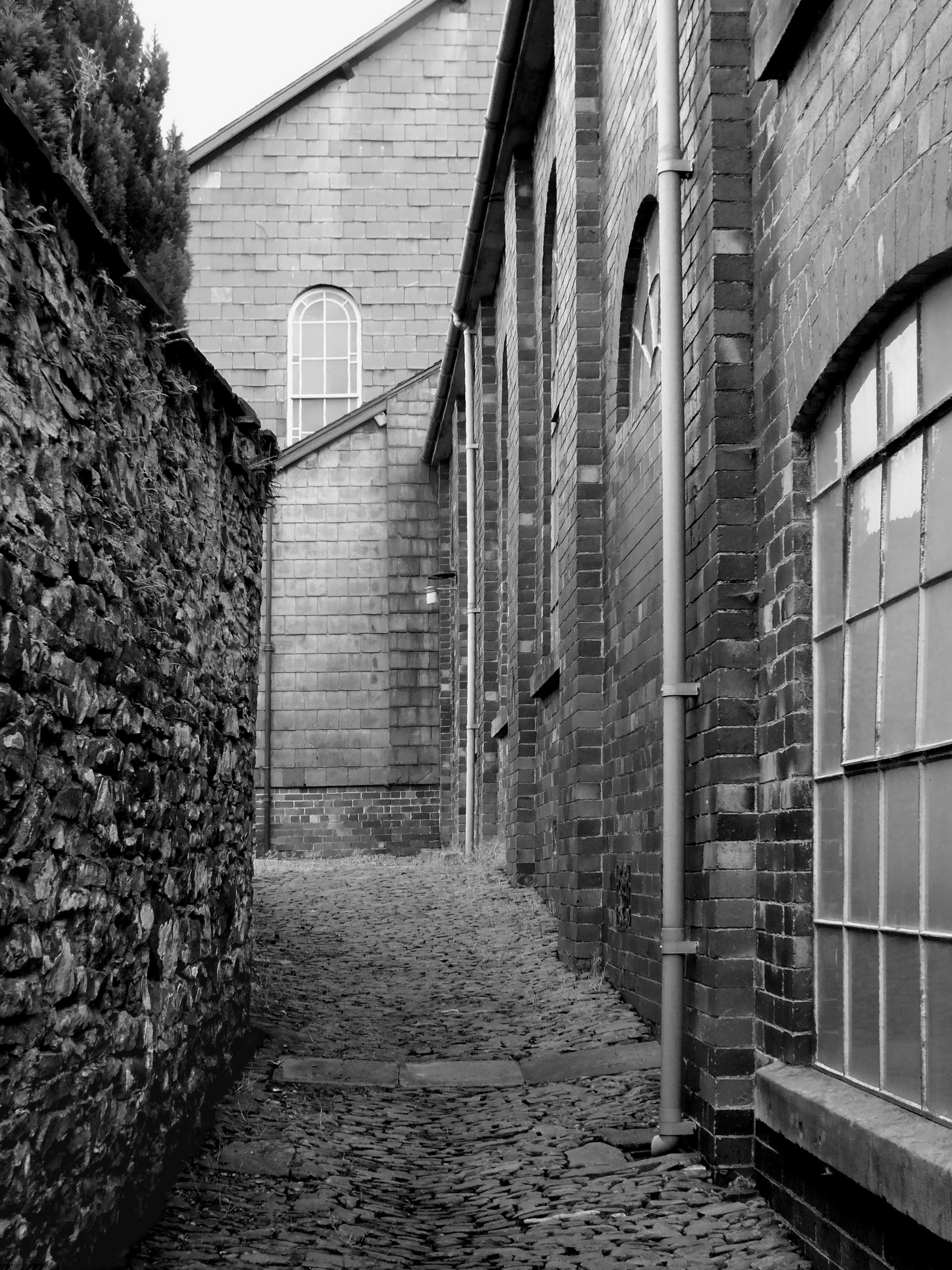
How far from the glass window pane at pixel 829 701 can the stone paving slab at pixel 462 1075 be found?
9.98 feet

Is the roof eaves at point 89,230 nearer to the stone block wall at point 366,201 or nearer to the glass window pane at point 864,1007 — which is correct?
the glass window pane at point 864,1007

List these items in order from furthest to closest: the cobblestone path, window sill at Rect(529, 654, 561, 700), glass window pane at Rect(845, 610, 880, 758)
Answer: window sill at Rect(529, 654, 561, 700) → the cobblestone path → glass window pane at Rect(845, 610, 880, 758)

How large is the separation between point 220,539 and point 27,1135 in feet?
9.95

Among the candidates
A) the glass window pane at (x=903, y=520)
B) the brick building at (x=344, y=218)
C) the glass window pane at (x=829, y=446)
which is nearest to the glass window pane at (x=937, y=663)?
the glass window pane at (x=903, y=520)

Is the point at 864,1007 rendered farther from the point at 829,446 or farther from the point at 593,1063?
the point at 593,1063

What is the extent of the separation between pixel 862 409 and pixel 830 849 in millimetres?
1299

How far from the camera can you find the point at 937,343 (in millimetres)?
3395

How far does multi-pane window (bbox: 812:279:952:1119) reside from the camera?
11.0 feet

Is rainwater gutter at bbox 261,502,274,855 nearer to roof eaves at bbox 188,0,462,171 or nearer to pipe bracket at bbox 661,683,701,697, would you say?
roof eaves at bbox 188,0,462,171

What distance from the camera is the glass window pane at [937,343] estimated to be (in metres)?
3.31

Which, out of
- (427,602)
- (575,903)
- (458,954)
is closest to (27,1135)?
(575,903)

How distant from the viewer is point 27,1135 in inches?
132

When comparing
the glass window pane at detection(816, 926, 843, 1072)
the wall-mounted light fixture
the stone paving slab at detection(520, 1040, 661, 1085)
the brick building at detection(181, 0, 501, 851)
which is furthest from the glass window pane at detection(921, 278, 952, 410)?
the brick building at detection(181, 0, 501, 851)

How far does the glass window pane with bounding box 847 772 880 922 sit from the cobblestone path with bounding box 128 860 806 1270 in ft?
3.58
